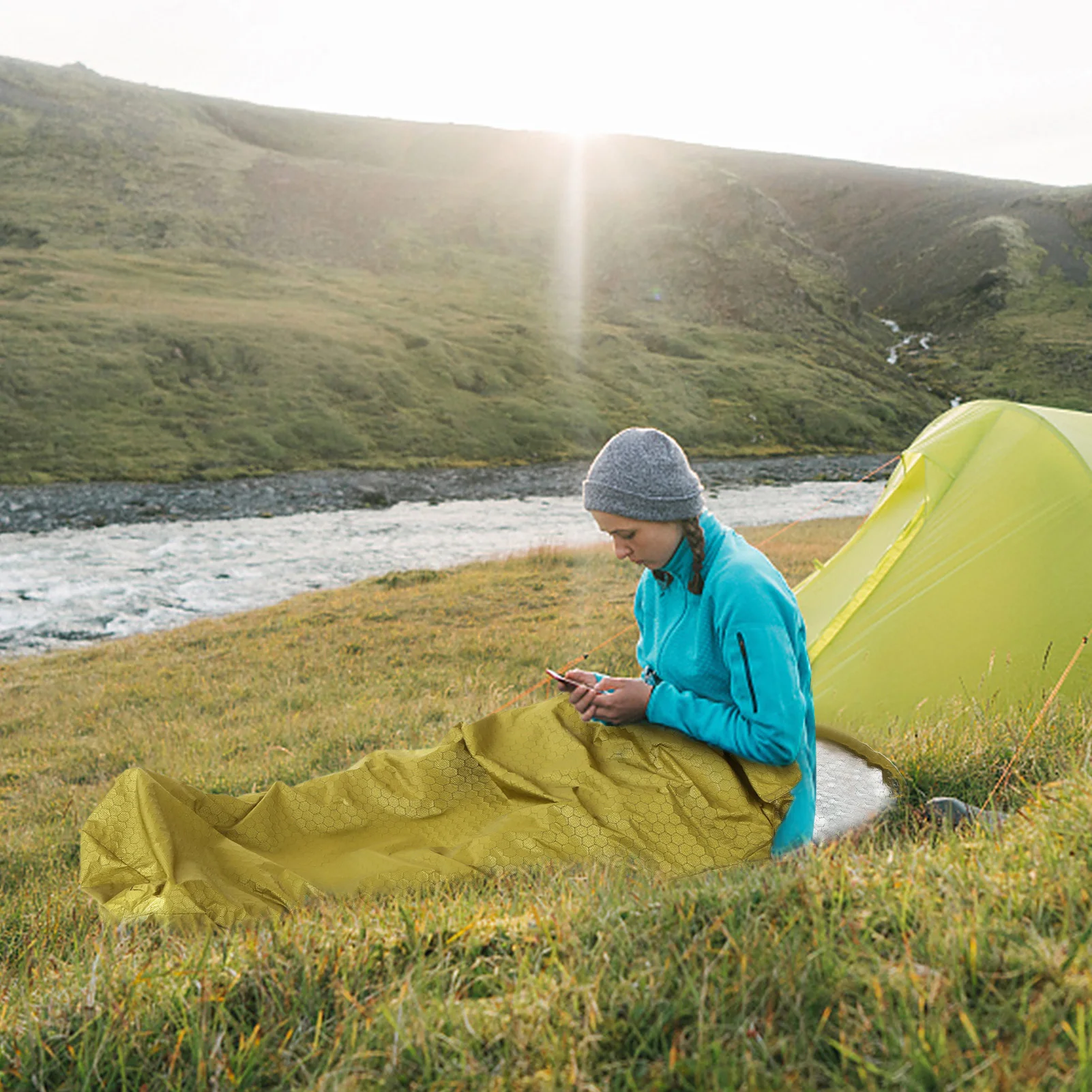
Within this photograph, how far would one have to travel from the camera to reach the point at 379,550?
2761 cm

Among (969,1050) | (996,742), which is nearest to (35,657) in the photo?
(996,742)

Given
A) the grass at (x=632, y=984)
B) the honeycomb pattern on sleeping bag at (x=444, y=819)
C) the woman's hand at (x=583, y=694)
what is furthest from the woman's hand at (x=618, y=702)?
the grass at (x=632, y=984)

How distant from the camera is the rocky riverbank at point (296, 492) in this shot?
110ft

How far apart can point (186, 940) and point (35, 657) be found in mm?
13950

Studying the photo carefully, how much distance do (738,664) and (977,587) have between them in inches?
155

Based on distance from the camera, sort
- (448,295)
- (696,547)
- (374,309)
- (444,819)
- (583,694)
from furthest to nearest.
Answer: (448,295)
(374,309)
(444,819)
(583,694)
(696,547)

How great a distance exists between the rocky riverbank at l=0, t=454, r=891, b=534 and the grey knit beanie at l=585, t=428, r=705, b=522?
104 feet

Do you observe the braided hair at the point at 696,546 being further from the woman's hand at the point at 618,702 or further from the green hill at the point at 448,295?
the green hill at the point at 448,295

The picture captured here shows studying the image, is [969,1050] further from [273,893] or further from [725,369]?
[725,369]

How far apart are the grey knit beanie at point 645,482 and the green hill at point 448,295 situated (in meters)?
42.7

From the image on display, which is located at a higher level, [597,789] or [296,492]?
[597,789]

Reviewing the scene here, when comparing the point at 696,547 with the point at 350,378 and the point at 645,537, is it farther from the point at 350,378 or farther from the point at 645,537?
the point at 350,378

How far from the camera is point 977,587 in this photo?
22.0 feet

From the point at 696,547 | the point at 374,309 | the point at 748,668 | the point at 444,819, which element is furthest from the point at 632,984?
the point at 374,309
